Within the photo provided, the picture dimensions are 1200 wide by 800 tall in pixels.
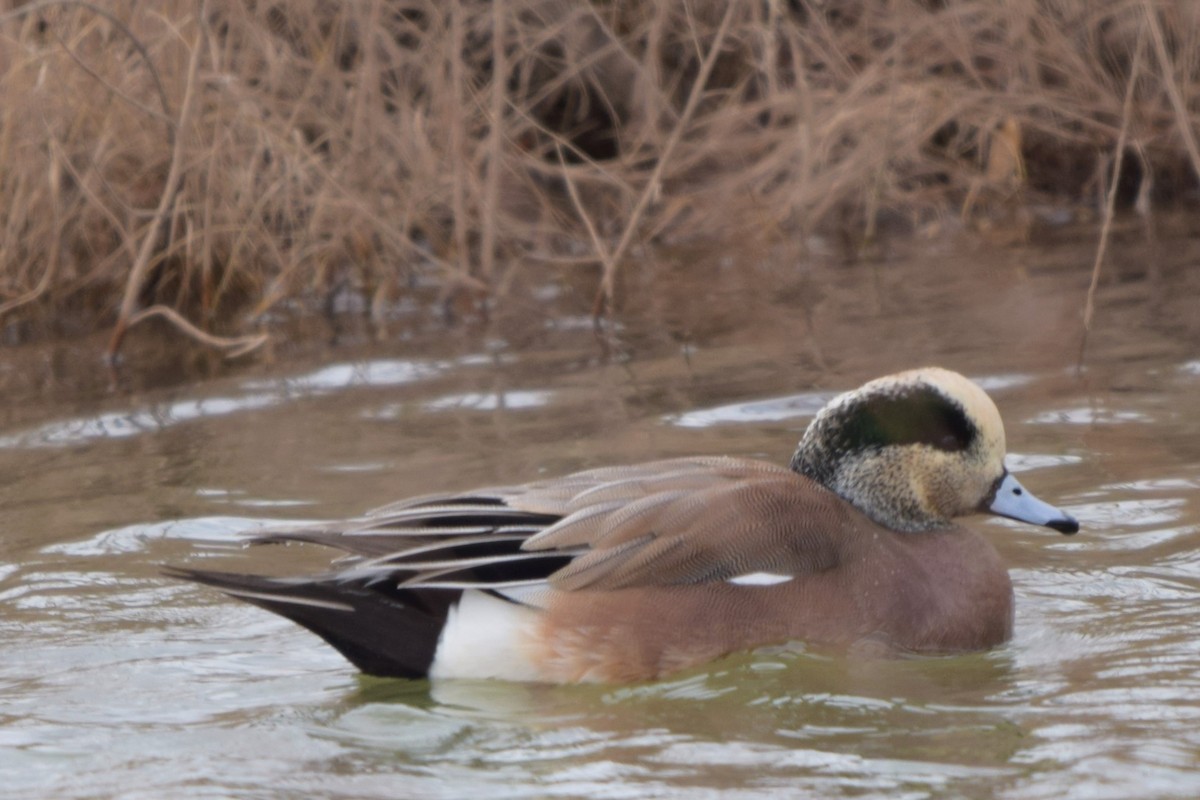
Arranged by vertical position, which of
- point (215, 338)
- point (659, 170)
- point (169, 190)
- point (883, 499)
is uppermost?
point (169, 190)

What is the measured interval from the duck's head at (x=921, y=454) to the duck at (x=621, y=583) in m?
0.16

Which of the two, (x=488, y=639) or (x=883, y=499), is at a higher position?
(x=883, y=499)

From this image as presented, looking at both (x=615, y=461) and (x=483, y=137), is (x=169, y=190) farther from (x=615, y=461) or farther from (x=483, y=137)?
(x=483, y=137)

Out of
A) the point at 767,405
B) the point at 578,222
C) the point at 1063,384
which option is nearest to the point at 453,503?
the point at 767,405

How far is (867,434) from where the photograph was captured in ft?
14.3

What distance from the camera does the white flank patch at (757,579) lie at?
13.1 ft

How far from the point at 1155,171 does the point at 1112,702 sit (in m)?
7.05

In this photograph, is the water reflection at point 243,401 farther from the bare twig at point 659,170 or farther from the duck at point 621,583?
the duck at point 621,583

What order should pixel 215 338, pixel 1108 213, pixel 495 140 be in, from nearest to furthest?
pixel 1108 213 → pixel 215 338 → pixel 495 140

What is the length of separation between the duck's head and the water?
0.32 meters

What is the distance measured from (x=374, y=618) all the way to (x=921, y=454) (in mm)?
1356

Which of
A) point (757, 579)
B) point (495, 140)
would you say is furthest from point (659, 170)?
point (757, 579)

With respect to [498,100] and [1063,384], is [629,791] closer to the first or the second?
[1063,384]

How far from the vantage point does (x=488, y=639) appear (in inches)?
156
